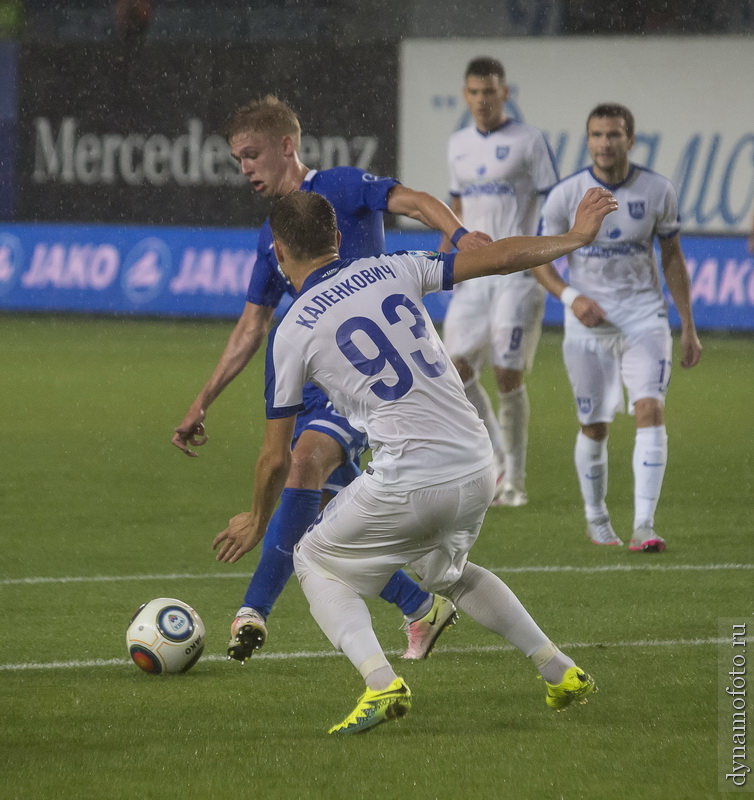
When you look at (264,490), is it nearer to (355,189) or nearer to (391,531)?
(391,531)

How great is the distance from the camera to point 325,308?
4.45m

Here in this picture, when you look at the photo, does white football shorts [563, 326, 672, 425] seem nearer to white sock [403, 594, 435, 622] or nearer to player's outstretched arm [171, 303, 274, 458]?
player's outstretched arm [171, 303, 274, 458]

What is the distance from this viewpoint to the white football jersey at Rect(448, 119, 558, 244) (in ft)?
29.9

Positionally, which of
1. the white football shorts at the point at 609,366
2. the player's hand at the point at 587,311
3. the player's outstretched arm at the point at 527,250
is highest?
the player's outstretched arm at the point at 527,250

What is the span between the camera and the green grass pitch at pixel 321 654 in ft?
13.8

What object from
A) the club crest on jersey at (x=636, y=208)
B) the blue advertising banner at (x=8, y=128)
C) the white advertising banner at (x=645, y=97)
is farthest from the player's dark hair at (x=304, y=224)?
the blue advertising banner at (x=8, y=128)

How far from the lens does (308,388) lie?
570 cm

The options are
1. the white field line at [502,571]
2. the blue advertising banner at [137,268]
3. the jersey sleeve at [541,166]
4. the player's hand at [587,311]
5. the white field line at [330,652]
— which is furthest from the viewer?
the blue advertising banner at [137,268]

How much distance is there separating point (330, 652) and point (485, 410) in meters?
3.66

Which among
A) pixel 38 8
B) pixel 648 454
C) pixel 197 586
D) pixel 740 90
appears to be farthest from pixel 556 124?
pixel 197 586

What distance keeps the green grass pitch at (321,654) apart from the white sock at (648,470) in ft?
0.79

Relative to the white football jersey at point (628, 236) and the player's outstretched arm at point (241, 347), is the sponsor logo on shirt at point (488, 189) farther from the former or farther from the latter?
the player's outstretched arm at point (241, 347)

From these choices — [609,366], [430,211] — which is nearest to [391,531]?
[430,211]

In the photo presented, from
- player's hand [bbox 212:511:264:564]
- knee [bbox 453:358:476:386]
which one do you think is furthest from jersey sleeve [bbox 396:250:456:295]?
knee [bbox 453:358:476:386]
